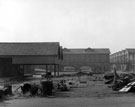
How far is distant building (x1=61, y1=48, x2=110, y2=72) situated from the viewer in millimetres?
104438

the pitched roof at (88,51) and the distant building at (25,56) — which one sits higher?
the pitched roof at (88,51)

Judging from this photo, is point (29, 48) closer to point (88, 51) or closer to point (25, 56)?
point (25, 56)

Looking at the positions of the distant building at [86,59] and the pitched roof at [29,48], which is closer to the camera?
the pitched roof at [29,48]

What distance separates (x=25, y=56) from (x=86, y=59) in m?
62.5

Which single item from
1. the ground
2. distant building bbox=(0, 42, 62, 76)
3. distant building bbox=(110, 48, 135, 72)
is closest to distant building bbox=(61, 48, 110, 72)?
distant building bbox=(110, 48, 135, 72)

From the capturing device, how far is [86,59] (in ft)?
358

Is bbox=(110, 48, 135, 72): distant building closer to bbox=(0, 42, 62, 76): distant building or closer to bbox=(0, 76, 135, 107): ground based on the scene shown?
bbox=(0, 42, 62, 76): distant building

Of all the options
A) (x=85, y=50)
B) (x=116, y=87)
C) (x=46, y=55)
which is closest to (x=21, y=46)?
(x=46, y=55)

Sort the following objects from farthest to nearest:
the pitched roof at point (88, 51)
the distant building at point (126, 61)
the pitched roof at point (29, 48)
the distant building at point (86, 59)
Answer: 1. the pitched roof at point (88, 51)
2. the distant building at point (86, 59)
3. the distant building at point (126, 61)
4. the pitched roof at point (29, 48)

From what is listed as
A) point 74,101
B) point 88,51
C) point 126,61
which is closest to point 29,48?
point 74,101

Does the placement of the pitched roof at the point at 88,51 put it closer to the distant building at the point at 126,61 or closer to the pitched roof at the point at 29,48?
the distant building at the point at 126,61

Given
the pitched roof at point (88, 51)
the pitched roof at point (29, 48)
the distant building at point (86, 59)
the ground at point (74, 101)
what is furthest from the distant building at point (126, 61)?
the ground at point (74, 101)

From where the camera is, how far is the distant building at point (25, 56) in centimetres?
4815

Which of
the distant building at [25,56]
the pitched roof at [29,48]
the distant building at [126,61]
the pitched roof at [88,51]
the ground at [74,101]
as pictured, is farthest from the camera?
the pitched roof at [88,51]
